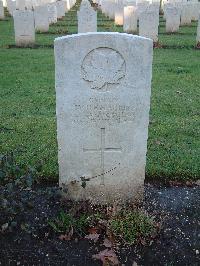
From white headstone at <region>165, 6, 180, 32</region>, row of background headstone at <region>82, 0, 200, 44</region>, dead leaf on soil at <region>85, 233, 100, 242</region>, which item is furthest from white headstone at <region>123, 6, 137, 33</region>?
dead leaf on soil at <region>85, 233, 100, 242</region>

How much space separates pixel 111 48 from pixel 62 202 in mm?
1634

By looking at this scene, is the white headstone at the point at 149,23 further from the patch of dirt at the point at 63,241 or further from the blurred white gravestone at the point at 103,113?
the patch of dirt at the point at 63,241

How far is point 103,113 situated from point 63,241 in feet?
4.05

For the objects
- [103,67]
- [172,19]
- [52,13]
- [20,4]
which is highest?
[20,4]

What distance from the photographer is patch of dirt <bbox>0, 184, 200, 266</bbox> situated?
3.51 metres

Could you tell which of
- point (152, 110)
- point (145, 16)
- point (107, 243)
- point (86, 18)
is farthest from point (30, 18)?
point (107, 243)

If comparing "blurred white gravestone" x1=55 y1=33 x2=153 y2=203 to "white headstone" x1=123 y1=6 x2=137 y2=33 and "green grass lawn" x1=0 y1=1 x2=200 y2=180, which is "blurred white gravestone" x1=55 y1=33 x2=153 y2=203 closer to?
"green grass lawn" x1=0 y1=1 x2=200 y2=180

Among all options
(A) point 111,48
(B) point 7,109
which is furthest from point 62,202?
(B) point 7,109

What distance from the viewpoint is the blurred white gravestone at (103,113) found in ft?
12.0

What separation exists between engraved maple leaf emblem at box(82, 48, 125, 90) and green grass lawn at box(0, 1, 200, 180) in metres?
1.51

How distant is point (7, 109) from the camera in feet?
23.5

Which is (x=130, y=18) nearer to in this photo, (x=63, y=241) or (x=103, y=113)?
(x=103, y=113)

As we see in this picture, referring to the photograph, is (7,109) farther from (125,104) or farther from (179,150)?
(125,104)

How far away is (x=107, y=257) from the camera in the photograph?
138 inches
